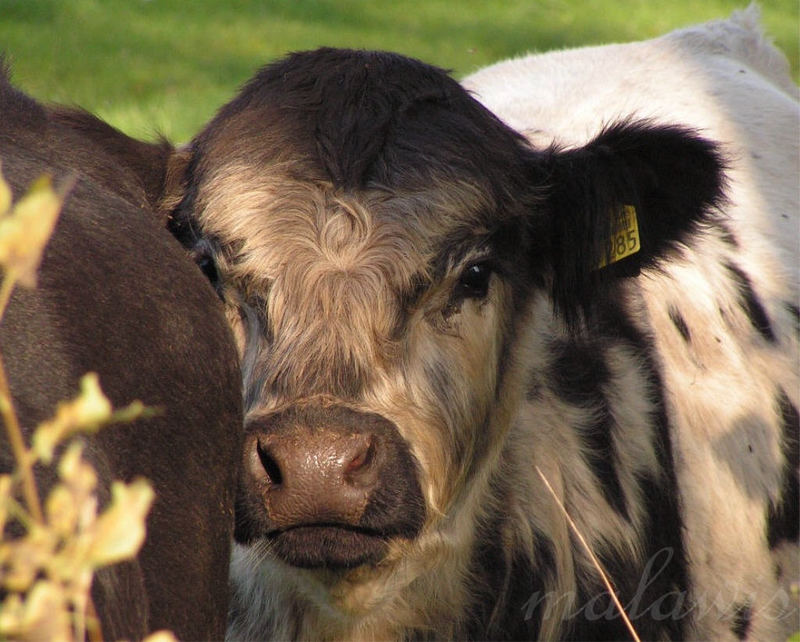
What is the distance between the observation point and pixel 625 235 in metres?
3.30

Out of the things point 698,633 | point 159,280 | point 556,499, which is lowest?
point 698,633

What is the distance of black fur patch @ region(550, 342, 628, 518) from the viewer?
3482 mm

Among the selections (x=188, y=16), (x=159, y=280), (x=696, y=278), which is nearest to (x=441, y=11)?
(x=188, y=16)

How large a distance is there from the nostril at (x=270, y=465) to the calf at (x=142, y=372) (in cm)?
37

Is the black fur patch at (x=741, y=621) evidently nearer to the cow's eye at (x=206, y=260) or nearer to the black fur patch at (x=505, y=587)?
the black fur patch at (x=505, y=587)

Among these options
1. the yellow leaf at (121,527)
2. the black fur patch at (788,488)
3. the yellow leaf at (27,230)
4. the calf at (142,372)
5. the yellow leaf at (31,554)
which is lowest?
the black fur patch at (788,488)

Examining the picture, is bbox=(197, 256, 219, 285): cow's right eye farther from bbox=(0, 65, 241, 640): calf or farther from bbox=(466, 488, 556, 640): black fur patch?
bbox=(466, 488, 556, 640): black fur patch

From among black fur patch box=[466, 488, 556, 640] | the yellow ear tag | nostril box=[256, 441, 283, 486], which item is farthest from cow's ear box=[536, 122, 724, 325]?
nostril box=[256, 441, 283, 486]

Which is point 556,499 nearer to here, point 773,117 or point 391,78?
point 391,78

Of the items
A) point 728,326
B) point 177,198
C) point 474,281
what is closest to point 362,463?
point 474,281

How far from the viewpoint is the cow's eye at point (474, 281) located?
313cm

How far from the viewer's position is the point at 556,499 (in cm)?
315

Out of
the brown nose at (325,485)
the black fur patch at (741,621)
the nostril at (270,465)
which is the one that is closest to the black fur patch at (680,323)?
the black fur patch at (741,621)

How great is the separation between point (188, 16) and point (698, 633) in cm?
909
